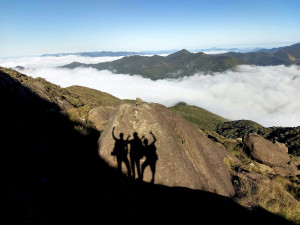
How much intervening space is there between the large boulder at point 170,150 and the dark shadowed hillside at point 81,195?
20.7 inches

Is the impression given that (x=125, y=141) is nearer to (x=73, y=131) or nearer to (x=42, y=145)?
(x=42, y=145)

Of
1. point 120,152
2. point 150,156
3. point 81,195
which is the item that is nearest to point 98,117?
point 120,152

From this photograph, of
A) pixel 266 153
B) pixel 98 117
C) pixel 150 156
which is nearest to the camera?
pixel 150 156

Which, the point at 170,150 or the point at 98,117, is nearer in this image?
the point at 170,150

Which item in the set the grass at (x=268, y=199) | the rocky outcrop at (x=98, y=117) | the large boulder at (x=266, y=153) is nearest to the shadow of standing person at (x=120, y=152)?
the grass at (x=268, y=199)

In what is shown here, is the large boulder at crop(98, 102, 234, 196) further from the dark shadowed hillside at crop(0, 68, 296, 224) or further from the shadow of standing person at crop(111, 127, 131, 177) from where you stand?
the dark shadowed hillside at crop(0, 68, 296, 224)

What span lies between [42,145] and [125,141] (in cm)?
412

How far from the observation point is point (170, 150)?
870 cm

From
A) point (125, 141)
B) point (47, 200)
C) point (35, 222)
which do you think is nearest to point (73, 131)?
point (125, 141)

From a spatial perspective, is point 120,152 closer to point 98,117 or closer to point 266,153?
point 98,117

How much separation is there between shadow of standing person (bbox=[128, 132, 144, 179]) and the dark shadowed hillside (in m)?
0.63

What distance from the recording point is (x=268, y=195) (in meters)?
8.68

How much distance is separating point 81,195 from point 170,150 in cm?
448

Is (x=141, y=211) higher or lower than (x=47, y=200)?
lower
